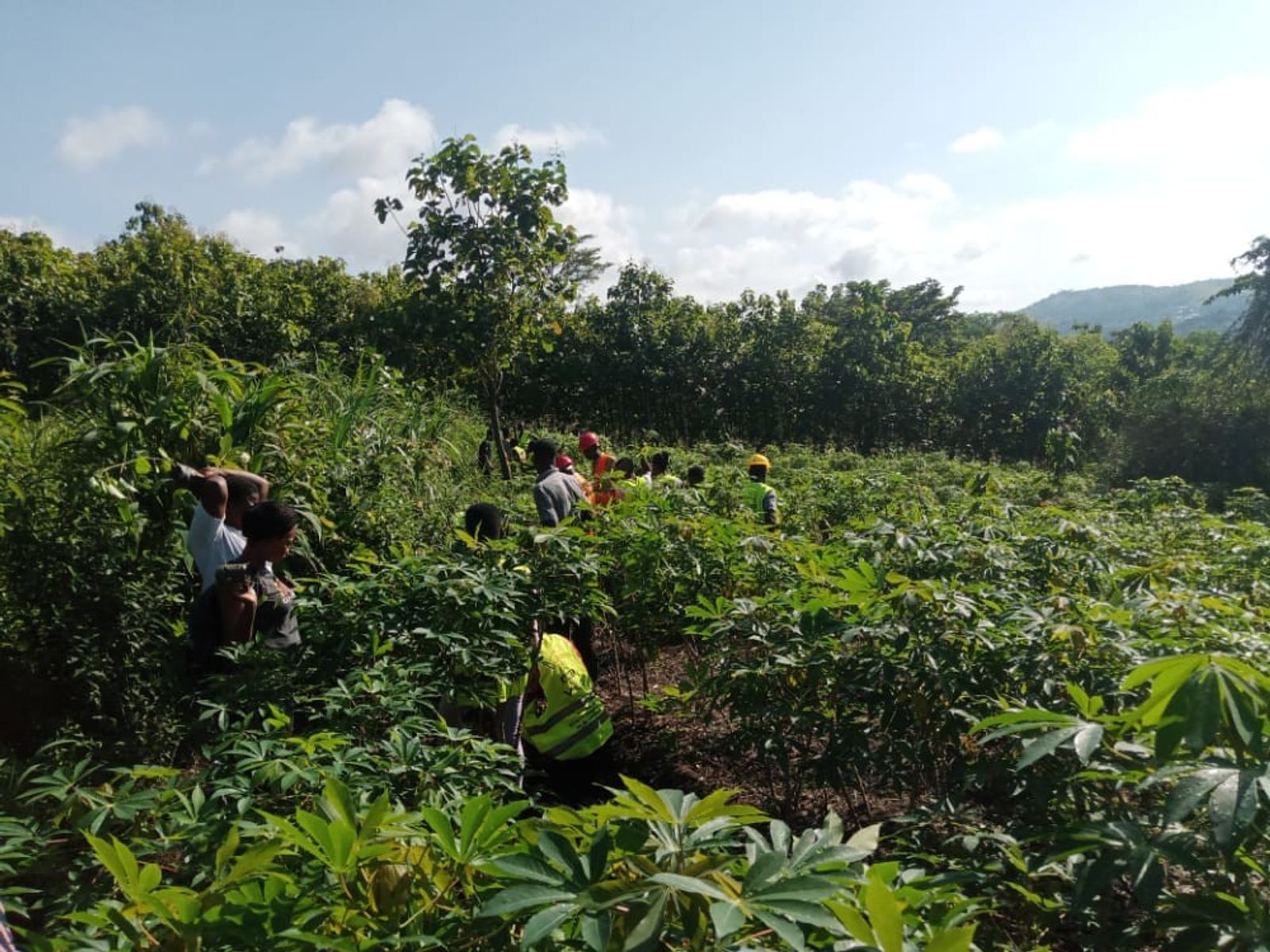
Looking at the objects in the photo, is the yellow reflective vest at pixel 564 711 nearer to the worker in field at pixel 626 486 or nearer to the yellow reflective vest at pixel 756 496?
the worker in field at pixel 626 486

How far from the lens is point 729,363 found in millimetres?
16016

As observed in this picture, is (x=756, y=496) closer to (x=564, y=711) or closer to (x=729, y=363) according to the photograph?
(x=564, y=711)

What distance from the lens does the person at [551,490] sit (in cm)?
453

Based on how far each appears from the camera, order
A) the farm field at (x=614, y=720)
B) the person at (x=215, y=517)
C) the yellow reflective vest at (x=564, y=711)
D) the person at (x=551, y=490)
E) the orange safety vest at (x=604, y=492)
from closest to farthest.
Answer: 1. the farm field at (x=614, y=720)
2. the yellow reflective vest at (x=564, y=711)
3. the person at (x=215, y=517)
4. the person at (x=551, y=490)
5. the orange safety vest at (x=604, y=492)

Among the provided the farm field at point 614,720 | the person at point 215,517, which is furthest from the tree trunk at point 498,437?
the person at point 215,517

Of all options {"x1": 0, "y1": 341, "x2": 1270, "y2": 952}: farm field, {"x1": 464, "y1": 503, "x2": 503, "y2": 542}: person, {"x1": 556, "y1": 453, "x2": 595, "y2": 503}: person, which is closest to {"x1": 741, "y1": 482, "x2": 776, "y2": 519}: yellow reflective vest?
{"x1": 0, "y1": 341, "x2": 1270, "y2": 952}: farm field

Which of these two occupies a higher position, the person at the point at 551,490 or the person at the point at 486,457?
the person at the point at 486,457

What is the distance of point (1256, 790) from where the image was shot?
1088mm

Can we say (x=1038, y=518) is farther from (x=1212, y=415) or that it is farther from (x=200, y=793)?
(x=1212, y=415)

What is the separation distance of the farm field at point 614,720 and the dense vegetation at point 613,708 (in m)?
0.01

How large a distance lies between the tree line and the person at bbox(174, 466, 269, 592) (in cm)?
629

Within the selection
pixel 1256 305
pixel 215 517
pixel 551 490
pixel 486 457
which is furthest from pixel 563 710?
pixel 1256 305

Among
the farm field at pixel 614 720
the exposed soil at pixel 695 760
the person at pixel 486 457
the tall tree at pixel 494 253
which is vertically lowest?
the exposed soil at pixel 695 760

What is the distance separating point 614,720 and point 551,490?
1376 millimetres
